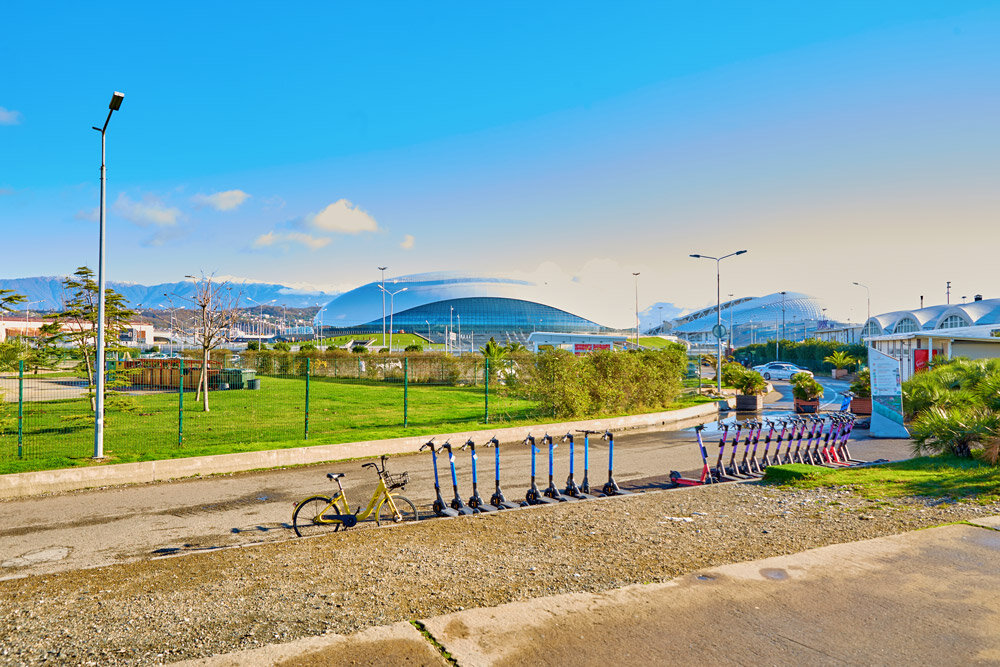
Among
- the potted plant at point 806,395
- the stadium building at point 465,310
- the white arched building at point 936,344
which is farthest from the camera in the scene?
the stadium building at point 465,310

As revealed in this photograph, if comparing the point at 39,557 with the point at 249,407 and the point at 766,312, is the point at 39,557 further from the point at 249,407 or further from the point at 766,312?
the point at 766,312

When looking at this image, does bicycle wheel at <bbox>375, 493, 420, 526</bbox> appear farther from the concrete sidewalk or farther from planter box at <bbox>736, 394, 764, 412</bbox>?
planter box at <bbox>736, 394, 764, 412</bbox>

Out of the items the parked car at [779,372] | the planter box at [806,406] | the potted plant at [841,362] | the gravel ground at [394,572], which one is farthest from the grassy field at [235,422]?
the potted plant at [841,362]

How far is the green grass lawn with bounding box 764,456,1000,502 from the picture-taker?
33.0 feet

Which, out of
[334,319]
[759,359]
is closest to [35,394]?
[759,359]

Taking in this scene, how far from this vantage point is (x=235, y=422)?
744 inches

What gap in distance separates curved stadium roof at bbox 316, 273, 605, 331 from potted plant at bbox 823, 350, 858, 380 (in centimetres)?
8103

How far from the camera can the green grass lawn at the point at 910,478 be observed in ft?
33.0

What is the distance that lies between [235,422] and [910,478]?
1620 centimetres

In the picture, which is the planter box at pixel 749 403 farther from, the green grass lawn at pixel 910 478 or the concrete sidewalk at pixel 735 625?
the concrete sidewalk at pixel 735 625

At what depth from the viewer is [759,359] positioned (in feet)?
260

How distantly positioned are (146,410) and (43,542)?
14375 mm

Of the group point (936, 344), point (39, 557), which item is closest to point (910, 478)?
point (39, 557)

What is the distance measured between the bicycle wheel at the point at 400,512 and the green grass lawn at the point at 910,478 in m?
6.19
